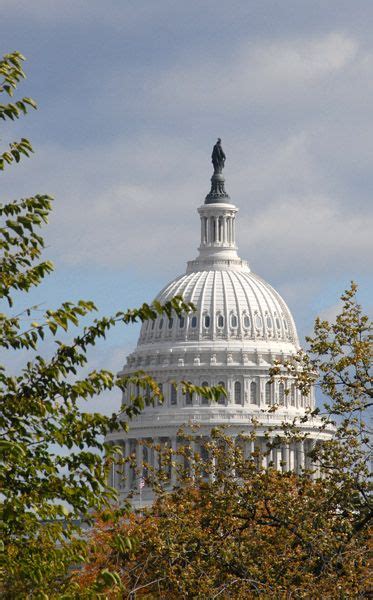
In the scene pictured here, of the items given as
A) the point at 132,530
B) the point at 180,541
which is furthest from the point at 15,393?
the point at 132,530

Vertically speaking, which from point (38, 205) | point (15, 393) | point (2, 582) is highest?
point (38, 205)

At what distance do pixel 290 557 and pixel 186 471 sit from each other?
7543 mm

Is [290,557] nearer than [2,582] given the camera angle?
No

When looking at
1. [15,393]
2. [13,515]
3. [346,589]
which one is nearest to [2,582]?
[13,515]

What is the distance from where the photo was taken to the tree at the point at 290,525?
46.1m

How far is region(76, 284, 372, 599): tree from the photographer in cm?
4606

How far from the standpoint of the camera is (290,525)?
49.1 metres

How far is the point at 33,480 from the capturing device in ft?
111

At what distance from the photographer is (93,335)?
3375 cm

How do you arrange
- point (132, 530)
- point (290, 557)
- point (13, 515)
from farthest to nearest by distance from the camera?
point (132, 530) → point (290, 557) → point (13, 515)

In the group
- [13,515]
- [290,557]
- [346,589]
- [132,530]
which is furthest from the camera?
[132,530]

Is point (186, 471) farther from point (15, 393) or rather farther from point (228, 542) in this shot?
point (15, 393)

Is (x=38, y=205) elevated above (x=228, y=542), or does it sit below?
above

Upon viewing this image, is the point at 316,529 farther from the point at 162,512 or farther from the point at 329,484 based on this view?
the point at 162,512
